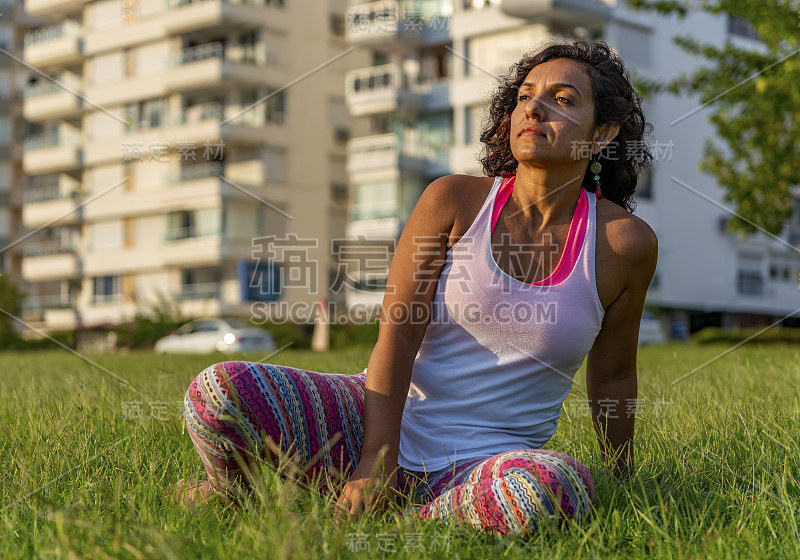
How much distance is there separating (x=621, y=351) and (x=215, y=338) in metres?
27.3

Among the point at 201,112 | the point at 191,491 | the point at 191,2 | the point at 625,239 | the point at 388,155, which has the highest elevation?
the point at 191,2

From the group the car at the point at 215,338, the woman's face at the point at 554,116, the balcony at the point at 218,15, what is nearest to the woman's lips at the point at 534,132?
the woman's face at the point at 554,116

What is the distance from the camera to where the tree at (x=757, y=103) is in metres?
12.0

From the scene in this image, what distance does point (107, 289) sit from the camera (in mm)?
42406

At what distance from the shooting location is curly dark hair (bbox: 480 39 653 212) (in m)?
3.12

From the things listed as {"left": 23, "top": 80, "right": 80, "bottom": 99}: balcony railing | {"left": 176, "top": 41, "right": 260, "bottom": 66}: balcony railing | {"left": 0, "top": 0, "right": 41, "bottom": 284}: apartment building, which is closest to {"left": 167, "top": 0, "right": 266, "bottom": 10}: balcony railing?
{"left": 176, "top": 41, "right": 260, "bottom": 66}: balcony railing

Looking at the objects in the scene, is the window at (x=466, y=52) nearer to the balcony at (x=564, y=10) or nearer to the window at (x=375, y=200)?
the balcony at (x=564, y=10)

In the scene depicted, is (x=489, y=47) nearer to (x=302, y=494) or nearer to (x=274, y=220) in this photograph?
(x=274, y=220)

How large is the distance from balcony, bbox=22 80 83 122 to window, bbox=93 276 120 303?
8005 mm

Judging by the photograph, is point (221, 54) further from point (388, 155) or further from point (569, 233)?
point (569, 233)

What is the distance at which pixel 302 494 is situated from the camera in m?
2.60

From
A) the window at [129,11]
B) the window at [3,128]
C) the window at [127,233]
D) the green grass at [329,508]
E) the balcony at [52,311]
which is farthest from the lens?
the window at [3,128]

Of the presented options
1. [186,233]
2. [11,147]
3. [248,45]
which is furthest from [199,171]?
[11,147]

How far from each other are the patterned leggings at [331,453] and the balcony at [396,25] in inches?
1254
